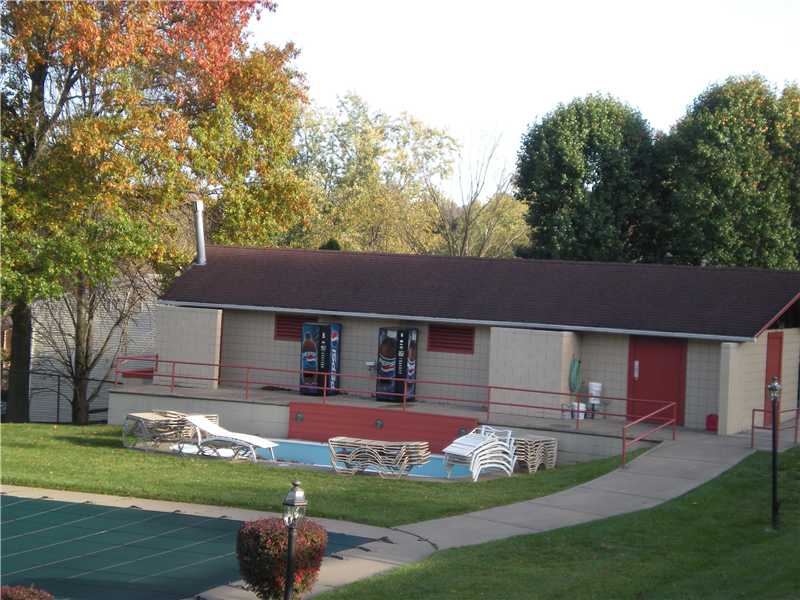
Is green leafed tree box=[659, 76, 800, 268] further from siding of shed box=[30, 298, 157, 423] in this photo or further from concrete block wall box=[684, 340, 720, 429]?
siding of shed box=[30, 298, 157, 423]

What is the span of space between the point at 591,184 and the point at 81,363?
20937 millimetres

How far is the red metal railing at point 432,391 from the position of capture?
78.0 ft

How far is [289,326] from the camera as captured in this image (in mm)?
28391

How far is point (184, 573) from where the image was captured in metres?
12.1

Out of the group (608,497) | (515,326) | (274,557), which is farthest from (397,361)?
Answer: (274,557)

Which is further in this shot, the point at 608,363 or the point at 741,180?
the point at 741,180

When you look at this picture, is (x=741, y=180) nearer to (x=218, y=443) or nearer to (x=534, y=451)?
(x=534, y=451)

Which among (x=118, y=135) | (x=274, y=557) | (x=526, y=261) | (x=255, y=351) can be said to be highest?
(x=118, y=135)

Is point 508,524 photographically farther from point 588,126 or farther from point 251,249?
point 588,126

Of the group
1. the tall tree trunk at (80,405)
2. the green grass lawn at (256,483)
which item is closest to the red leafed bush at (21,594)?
the green grass lawn at (256,483)

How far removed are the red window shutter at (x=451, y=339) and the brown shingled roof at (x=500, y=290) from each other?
28.2 inches

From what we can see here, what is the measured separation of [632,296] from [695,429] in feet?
12.3

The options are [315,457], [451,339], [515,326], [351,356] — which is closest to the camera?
[315,457]

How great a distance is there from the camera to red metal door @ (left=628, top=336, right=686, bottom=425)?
78.6 ft
